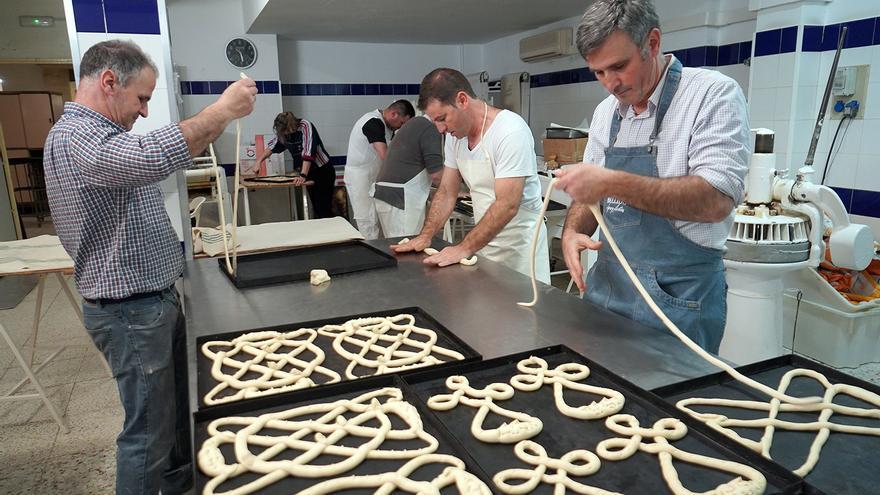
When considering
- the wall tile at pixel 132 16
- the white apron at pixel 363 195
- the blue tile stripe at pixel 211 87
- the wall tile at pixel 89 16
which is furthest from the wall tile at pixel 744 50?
the blue tile stripe at pixel 211 87

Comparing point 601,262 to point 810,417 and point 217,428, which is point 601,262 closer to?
point 810,417

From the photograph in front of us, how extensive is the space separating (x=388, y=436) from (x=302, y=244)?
1.79 metres

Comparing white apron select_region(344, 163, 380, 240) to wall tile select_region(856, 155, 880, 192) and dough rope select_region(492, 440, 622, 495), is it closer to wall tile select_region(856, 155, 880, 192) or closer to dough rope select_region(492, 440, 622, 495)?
wall tile select_region(856, 155, 880, 192)

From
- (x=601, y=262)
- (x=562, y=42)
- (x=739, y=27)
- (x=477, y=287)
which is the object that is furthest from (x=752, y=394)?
(x=562, y=42)

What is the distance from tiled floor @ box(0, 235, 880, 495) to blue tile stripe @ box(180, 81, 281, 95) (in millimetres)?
3376

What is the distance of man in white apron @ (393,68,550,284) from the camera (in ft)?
7.79

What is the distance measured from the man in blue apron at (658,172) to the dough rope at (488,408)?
18.4 inches

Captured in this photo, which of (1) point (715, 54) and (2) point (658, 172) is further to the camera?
(1) point (715, 54)

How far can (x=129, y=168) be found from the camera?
1547 mm

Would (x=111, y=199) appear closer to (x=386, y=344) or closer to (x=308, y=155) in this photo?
(x=386, y=344)

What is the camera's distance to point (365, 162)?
5125 mm

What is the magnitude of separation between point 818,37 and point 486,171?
8.19 feet

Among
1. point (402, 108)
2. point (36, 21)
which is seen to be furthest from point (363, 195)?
point (36, 21)

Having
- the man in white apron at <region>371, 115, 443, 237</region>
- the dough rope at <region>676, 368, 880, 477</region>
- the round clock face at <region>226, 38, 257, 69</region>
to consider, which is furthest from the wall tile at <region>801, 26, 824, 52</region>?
the round clock face at <region>226, 38, 257, 69</region>
